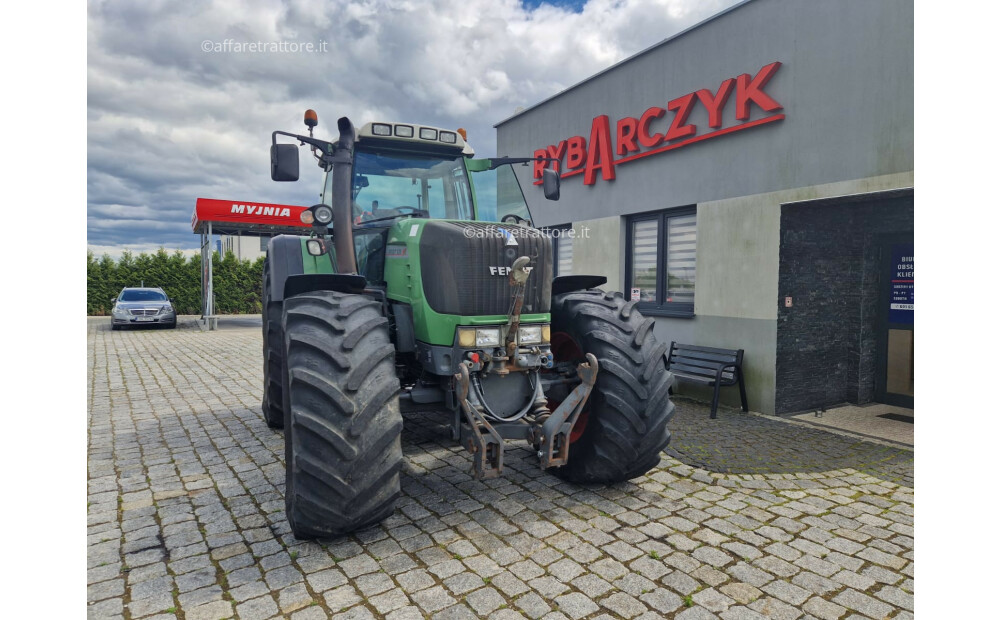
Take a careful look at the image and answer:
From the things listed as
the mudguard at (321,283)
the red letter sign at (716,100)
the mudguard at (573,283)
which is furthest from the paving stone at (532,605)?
the red letter sign at (716,100)

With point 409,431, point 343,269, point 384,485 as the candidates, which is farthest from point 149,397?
point 384,485

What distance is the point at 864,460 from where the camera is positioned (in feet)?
16.4

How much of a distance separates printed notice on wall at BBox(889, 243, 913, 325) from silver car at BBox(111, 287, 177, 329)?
18.1 m

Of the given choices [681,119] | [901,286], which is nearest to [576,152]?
[681,119]

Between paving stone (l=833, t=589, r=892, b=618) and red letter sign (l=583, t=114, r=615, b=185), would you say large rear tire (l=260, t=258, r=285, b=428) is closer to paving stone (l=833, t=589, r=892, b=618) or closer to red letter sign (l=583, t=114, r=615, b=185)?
paving stone (l=833, t=589, r=892, b=618)

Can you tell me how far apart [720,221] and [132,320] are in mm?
16663

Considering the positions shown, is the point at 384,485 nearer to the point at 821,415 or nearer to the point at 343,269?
the point at 343,269

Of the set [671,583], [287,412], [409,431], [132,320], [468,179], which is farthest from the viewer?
[132,320]

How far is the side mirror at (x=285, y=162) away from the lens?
3.96 m

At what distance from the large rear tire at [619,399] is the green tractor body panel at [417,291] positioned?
422 mm

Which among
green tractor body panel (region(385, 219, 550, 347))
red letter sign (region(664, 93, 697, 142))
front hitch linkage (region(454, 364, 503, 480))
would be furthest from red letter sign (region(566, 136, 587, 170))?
front hitch linkage (region(454, 364, 503, 480))

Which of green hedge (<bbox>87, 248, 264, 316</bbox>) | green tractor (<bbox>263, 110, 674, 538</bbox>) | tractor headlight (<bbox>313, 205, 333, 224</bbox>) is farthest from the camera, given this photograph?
green hedge (<bbox>87, 248, 264, 316</bbox>)

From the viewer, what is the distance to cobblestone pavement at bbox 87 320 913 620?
106 inches

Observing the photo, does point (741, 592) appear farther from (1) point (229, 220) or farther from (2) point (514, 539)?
(1) point (229, 220)
